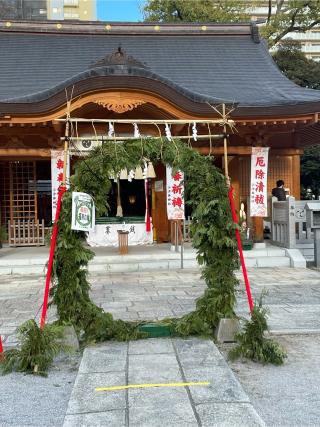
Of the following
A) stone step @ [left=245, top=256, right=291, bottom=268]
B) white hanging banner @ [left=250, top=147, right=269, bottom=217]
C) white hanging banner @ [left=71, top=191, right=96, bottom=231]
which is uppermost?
white hanging banner @ [left=250, top=147, right=269, bottom=217]

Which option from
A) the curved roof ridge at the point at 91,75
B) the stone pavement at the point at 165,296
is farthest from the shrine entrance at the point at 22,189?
the stone pavement at the point at 165,296

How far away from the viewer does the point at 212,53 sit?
626 inches

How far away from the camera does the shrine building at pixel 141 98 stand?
1050cm

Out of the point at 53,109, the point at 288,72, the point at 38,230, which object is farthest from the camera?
the point at 288,72

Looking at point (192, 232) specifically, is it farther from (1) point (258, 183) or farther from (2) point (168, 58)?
(2) point (168, 58)

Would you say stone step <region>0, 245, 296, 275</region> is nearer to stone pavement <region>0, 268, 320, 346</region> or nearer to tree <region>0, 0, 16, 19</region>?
stone pavement <region>0, 268, 320, 346</region>

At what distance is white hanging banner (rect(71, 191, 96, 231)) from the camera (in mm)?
4652

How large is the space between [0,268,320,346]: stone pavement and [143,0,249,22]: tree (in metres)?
17.9

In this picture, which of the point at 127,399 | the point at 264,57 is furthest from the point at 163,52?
the point at 127,399

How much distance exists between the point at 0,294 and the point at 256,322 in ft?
17.3

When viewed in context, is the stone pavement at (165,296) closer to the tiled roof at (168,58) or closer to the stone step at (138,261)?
the stone step at (138,261)

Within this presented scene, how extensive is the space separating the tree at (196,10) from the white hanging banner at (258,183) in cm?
1499

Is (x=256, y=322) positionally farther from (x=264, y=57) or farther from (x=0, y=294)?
(x=264, y=57)

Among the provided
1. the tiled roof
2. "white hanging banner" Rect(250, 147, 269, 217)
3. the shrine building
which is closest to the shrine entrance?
the shrine building
